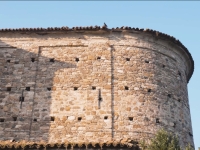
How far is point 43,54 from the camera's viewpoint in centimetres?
1322

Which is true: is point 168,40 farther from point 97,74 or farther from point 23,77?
point 23,77

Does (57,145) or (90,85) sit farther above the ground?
(90,85)

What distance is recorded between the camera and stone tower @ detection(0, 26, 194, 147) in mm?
A: 11852

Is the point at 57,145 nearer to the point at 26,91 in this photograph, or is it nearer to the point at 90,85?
the point at 90,85

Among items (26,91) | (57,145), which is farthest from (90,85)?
(57,145)

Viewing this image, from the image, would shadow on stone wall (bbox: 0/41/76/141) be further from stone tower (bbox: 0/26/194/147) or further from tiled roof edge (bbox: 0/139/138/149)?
tiled roof edge (bbox: 0/139/138/149)

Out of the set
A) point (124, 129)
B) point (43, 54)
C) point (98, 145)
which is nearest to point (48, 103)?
point (43, 54)

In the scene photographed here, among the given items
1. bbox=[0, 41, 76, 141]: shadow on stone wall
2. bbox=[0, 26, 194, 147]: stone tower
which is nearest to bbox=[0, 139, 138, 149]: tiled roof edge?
bbox=[0, 26, 194, 147]: stone tower

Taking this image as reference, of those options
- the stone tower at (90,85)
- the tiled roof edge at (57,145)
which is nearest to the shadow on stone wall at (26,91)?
the stone tower at (90,85)

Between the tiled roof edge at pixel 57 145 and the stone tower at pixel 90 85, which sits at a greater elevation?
the stone tower at pixel 90 85

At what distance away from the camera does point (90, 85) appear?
12.5 m

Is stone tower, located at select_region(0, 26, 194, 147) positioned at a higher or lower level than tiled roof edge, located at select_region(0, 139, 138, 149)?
higher

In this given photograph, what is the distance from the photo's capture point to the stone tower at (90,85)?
11.9 meters

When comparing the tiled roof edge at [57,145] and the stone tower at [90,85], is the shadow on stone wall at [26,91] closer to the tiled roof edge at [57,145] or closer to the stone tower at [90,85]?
the stone tower at [90,85]
